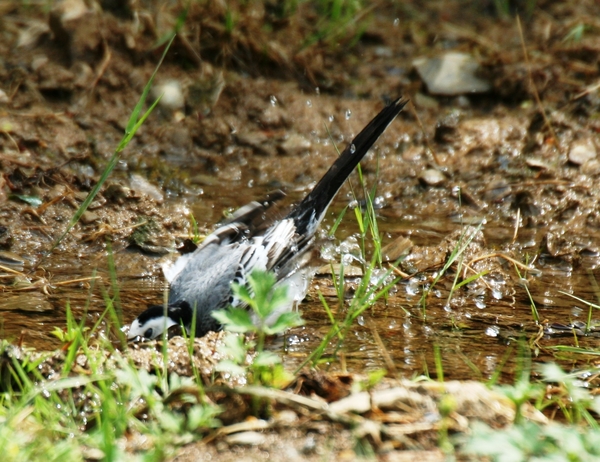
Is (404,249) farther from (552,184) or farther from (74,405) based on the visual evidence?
(74,405)

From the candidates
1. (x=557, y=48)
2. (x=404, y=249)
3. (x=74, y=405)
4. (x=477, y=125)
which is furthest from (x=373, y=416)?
(x=557, y=48)

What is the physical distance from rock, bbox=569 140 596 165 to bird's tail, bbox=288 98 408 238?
187cm

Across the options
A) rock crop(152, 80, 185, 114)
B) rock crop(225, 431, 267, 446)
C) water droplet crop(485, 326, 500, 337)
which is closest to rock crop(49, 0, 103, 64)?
rock crop(152, 80, 185, 114)

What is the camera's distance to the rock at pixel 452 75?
7.63 m

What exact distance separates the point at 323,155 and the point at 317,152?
0.23 feet

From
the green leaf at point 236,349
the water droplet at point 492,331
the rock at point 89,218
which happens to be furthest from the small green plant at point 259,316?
the rock at point 89,218

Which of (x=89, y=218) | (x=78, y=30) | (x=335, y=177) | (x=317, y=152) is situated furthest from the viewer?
(x=78, y=30)

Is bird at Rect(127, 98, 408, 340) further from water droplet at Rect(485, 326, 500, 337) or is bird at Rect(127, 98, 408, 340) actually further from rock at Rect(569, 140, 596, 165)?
rock at Rect(569, 140, 596, 165)

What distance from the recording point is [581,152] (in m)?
6.80

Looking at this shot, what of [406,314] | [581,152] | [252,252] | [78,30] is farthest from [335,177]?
[78,30]

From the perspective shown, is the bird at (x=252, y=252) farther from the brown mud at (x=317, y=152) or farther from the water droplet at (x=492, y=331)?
the water droplet at (x=492, y=331)

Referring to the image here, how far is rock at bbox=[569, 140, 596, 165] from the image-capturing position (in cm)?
674

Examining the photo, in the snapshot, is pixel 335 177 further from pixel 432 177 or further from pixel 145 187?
pixel 145 187

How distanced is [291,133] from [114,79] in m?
1.65
